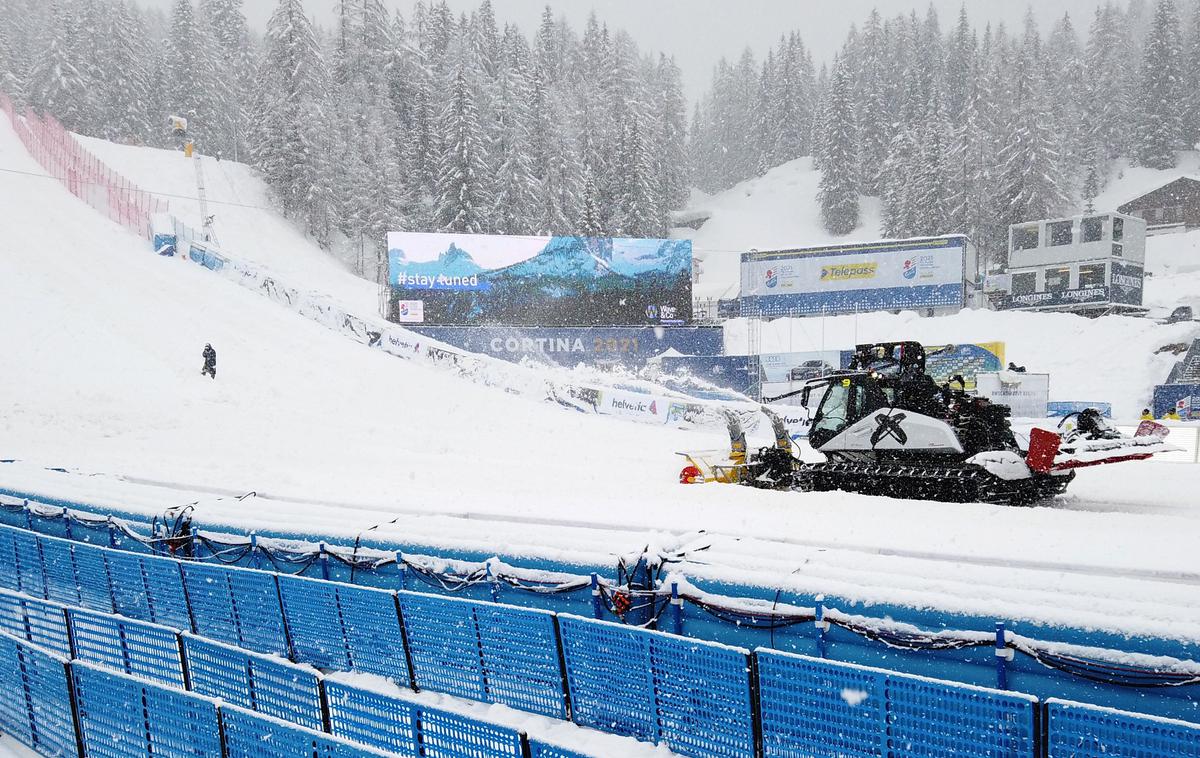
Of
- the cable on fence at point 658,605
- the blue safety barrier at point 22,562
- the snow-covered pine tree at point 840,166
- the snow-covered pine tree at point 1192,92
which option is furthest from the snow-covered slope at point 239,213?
the snow-covered pine tree at point 1192,92

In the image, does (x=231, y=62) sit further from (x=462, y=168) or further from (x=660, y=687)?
(x=660, y=687)

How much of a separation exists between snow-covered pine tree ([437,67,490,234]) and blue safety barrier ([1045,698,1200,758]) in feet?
161

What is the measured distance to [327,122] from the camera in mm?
53156

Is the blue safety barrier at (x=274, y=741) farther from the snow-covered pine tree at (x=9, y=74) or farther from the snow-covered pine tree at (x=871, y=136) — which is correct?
the snow-covered pine tree at (x=871, y=136)

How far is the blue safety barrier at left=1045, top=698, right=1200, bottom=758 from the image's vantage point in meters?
3.96

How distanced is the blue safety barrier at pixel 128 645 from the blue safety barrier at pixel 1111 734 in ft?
21.2

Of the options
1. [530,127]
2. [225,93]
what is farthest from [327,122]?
[225,93]

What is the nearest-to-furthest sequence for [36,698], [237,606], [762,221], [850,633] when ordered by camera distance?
[850,633] < [36,698] < [237,606] < [762,221]

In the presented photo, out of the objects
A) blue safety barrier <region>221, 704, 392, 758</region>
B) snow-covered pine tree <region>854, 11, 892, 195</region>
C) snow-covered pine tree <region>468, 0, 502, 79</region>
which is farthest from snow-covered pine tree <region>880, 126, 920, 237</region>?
blue safety barrier <region>221, 704, 392, 758</region>

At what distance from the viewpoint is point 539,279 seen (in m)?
34.3

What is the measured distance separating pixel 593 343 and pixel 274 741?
94.9 ft

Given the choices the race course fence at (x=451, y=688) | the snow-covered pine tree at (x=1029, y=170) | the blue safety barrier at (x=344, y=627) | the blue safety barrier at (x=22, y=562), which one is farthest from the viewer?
the snow-covered pine tree at (x=1029, y=170)

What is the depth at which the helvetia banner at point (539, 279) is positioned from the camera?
33.2 m

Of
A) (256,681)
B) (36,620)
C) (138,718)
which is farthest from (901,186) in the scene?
(138,718)
